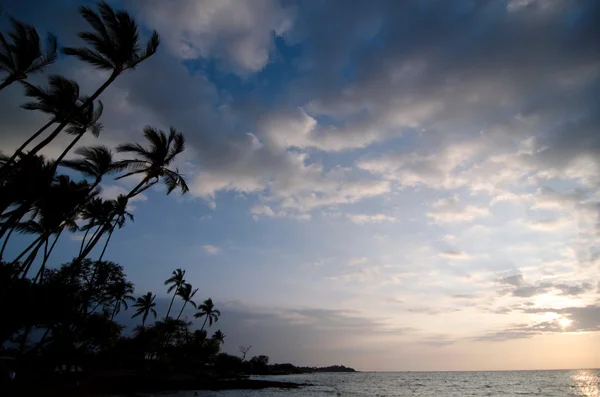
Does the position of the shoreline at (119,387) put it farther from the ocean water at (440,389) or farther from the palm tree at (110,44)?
the palm tree at (110,44)

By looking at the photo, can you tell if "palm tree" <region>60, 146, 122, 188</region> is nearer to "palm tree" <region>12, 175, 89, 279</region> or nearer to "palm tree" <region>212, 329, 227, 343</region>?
"palm tree" <region>12, 175, 89, 279</region>

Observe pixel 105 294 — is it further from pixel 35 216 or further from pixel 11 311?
pixel 35 216

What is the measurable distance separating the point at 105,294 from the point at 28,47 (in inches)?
1646

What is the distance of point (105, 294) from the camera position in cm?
4750

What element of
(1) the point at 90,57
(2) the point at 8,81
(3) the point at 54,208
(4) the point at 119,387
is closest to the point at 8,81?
(2) the point at 8,81

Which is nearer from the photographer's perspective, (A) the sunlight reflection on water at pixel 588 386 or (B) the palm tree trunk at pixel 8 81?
(B) the palm tree trunk at pixel 8 81

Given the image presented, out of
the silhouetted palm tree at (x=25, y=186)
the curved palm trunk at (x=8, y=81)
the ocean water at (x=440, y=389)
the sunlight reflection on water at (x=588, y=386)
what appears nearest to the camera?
the curved palm trunk at (x=8, y=81)

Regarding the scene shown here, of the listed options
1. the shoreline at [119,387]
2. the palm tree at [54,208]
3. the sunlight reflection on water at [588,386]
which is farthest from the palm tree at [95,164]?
the sunlight reflection on water at [588,386]

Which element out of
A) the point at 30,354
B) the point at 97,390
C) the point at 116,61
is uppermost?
the point at 116,61

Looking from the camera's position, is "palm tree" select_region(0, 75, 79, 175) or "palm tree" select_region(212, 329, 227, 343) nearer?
"palm tree" select_region(0, 75, 79, 175)

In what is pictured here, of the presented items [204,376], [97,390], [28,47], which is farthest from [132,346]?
[28,47]

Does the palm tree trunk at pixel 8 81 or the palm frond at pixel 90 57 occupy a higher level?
the palm frond at pixel 90 57

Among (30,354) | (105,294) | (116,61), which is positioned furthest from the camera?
(105,294)

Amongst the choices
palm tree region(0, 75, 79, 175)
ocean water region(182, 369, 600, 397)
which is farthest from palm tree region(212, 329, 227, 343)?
palm tree region(0, 75, 79, 175)
